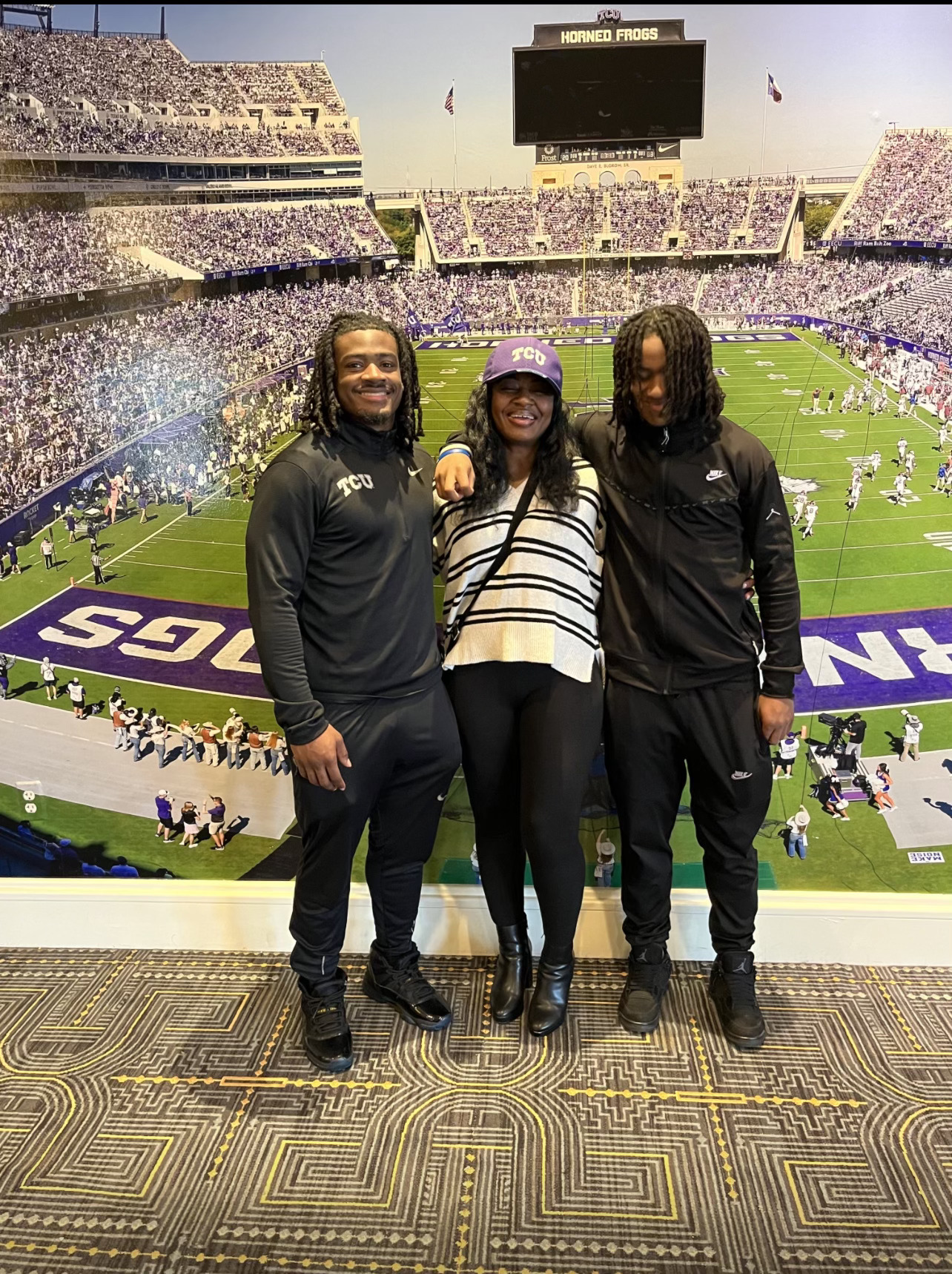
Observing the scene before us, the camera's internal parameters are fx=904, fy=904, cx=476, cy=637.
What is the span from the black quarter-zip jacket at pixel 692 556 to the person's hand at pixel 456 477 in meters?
0.09

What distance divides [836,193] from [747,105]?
351 millimetres

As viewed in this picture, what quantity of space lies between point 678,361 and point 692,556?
15.9 inches

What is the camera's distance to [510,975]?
231cm

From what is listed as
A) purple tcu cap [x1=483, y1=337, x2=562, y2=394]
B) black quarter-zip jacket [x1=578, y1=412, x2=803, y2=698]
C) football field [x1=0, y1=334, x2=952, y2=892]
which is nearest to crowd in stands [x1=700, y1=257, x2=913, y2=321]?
football field [x1=0, y1=334, x2=952, y2=892]

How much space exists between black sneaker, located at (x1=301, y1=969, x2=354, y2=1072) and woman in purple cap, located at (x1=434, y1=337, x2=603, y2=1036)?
1.88 ft

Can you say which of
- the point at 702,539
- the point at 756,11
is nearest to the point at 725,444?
the point at 702,539

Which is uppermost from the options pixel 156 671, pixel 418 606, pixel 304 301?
pixel 304 301

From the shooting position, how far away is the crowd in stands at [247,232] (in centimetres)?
252

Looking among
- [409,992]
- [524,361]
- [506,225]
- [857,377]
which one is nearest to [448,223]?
[506,225]

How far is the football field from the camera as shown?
249 centimetres

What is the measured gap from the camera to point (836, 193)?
2.44 meters

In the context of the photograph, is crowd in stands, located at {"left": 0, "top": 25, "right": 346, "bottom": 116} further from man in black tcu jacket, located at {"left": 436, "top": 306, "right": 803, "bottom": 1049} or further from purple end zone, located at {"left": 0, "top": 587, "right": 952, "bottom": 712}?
purple end zone, located at {"left": 0, "top": 587, "right": 952, "bottom": 712}

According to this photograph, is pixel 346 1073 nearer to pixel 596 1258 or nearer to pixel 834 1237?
pixel 596 1258

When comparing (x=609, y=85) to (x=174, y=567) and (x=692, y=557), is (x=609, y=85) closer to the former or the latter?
(x=692, y=557)
